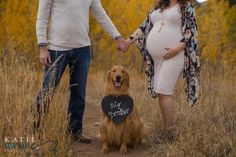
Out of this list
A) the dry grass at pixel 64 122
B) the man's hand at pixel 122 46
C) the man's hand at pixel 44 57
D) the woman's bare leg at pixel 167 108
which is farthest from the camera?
the man's hand at pixel 122 46

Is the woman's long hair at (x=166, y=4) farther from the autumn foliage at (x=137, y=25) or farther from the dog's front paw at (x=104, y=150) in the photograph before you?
the autumn foliage at (x=137, y=25)

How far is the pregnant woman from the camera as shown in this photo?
16.9 feet

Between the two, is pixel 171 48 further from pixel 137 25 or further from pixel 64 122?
pixel 137 25

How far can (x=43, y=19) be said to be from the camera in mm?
5152

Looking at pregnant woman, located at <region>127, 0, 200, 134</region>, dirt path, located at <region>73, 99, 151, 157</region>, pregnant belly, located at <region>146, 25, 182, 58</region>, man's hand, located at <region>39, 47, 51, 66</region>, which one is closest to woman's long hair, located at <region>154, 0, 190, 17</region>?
pregnant woman, located at <region>127, 0, 200, 134</region>

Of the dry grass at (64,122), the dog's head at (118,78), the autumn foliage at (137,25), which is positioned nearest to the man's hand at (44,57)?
the dry grass at (64,122)

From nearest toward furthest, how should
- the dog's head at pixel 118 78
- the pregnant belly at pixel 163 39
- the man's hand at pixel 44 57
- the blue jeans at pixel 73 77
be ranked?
the blue jeans at pixel 73 77, the man's hand at pixel 44 57, the pregnant belly at pixel 163 39, the dog's head at pixel 118 78

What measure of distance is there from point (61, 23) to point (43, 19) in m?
0.20

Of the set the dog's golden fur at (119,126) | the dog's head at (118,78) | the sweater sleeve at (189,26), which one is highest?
the sweater sleeve at (189,26)

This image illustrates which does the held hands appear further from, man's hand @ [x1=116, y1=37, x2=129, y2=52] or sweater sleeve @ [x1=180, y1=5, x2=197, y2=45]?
sweater sleeve @ [x1=180, y1=5, x2=197, y2=45]

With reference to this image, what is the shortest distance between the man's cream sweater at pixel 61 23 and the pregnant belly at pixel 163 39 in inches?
31.4

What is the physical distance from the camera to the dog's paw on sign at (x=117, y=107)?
214 inches

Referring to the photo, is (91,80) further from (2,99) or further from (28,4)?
(2,99)

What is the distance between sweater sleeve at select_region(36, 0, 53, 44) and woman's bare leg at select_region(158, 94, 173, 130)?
146 cm
